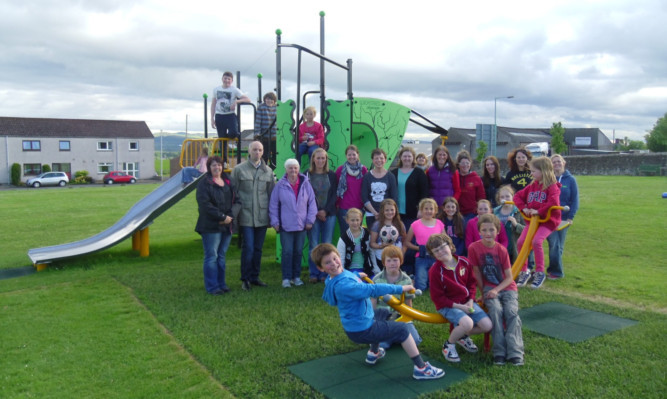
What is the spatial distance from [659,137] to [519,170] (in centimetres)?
6838

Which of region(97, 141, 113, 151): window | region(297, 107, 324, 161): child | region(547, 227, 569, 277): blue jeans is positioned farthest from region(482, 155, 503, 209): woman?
region(97, 141, 113, 151): window

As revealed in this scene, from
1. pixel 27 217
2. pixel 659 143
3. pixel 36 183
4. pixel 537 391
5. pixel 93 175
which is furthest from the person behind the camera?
pixel 659 143

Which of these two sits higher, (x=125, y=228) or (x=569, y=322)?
(x=125, y=228)

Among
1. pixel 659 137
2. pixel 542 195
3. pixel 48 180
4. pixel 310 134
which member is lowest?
pixel 48 180

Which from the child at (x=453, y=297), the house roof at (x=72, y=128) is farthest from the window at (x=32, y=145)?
the child at (x=453, y=297)

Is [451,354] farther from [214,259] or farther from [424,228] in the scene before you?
[214,259]

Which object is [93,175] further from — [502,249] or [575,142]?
[575,142]

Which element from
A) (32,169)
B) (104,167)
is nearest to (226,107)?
(32,169)

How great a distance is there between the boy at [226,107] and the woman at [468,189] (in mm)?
4189

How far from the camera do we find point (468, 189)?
7371 mm

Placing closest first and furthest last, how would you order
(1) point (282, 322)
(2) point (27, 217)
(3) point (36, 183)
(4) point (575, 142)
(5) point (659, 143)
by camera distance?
1. (1) point (282, 322)
2. (2) point (27, 217)
3. (3) point (36, 183)
4. (5) point (659, 143)
5. (4) point (575, 142)

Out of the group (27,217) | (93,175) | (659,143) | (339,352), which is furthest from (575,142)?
(339,352)

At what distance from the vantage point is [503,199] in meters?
6.78

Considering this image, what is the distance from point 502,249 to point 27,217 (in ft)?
56.2
